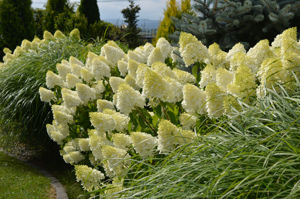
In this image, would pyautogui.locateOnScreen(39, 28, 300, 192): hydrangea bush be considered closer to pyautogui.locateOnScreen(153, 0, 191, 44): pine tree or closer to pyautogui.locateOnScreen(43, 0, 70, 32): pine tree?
pyautogui.locateOnScreen(153, 0, 191, 44): pine tree

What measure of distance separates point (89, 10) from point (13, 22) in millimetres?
2849

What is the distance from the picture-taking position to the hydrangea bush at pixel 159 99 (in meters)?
2.33

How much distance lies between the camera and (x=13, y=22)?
1324cm

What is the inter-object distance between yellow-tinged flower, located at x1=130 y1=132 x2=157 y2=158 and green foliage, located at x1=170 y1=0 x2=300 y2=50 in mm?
3158

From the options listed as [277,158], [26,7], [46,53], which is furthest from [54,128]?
[26,7]

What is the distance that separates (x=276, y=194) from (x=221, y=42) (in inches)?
168

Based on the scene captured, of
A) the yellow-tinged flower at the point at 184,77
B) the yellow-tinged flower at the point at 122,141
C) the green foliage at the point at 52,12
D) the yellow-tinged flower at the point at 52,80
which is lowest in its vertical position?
the yellow-tinged flower at the point at 122,141

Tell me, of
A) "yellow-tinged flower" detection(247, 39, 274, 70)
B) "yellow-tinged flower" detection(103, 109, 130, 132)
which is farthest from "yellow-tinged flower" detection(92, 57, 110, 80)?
"yellow-tinged flower" detection(247, 39, 274, 70)

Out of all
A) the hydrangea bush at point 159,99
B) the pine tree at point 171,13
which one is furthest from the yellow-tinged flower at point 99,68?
the pine tree at point 171,13

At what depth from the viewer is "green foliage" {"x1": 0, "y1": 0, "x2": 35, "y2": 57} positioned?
1320 centimetres

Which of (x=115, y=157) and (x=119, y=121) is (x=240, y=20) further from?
(x=115, y=157)

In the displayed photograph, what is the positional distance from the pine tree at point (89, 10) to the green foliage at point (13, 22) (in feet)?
6.91

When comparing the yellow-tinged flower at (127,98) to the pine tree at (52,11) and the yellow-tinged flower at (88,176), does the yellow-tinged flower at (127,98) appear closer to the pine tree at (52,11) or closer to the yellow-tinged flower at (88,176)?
the yellow-tinged flower at (88,176)

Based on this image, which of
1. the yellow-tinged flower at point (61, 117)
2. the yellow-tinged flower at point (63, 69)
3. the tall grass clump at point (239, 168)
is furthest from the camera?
the yellow-tinged flower at point (63, 69)
